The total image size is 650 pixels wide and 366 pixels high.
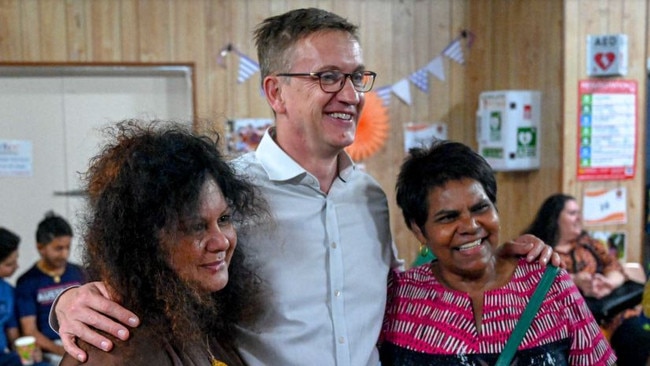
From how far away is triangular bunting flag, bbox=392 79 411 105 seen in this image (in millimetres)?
4910

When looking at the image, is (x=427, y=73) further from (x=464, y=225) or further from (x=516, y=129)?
(x=464, y=225)

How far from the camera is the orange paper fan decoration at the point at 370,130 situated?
4805 mm

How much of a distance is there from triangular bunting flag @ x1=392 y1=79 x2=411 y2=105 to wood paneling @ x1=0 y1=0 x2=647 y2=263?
50 mm

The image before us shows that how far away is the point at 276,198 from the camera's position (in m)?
1.73

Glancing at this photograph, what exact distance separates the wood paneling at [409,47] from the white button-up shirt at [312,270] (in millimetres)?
2629

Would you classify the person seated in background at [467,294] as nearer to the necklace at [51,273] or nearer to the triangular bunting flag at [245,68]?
the necklace at [51,273]

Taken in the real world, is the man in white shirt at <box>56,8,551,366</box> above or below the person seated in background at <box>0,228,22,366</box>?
above

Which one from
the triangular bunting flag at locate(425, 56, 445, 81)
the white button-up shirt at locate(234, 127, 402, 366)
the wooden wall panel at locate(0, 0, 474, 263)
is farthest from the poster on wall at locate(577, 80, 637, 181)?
the white button-up shirt at locate(234, 127, 402, 366)

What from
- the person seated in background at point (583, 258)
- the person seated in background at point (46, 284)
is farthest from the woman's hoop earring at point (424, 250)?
the person seated in background at point (46, 284)

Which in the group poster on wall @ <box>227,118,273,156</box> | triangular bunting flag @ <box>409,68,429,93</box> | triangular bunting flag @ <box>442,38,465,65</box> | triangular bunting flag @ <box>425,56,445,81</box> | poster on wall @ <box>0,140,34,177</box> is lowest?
poster on wall @ <box>0,140,34,177</box>

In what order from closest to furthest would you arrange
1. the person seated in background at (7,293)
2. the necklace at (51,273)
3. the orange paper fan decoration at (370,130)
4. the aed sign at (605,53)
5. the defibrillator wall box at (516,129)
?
the person seated in background at (7,293)
the necklace at (51,273)
the aed sign at (605,53)
the defibrillator wall box at (516,129)
the orange paper fan decoration at (370,130)

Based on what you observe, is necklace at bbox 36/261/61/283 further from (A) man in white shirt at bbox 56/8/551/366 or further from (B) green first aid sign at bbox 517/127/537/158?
(B) green first aid sign at bbox 517/127/537/158

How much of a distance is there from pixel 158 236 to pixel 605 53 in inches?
144

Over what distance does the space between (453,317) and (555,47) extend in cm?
302
